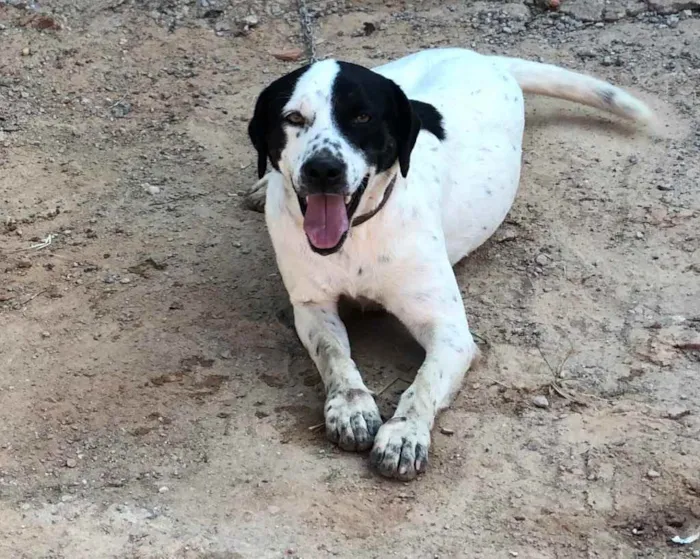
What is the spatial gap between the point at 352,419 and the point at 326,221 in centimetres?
67

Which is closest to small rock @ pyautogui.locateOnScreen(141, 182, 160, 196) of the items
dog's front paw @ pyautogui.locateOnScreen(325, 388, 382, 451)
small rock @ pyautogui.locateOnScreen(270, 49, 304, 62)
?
small rock @ pyautogui.locateOnScreen(270, 49, 304, 62)

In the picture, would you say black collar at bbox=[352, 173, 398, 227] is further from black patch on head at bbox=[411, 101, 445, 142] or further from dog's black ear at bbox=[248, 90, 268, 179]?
black patch on head at bbox=[411, 101, 445, 142]

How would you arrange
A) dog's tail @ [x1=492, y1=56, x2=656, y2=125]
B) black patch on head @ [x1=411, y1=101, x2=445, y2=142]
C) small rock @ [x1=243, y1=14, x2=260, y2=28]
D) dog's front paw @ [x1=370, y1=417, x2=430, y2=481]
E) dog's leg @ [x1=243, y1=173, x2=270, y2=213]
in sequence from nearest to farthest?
dog's front paw @ [x1=370, y1=417, x2=430, y2=481] → black patch on head @ [x1=411, y1=101, x2=445, y2=142] → dog's leg @ [x1=243, y1=173, x2=270, y2=213] → dog's tail @ [x1=492, y1=56, x2=656, y2=125] → small rock @ [x1=243, y1=14, x2=260, y2=28]

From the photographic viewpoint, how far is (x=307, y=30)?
6.78 m

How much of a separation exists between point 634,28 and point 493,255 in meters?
2.48

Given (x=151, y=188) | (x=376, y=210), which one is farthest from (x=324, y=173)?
(x=151, y=188)

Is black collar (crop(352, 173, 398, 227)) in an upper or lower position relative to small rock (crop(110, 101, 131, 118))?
upper

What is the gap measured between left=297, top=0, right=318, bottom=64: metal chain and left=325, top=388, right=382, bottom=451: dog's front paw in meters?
3.29

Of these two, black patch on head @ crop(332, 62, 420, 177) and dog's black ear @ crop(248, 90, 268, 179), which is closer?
black patch on head @ crop(332, 62, 420, 177)

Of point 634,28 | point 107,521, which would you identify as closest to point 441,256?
point 107,521

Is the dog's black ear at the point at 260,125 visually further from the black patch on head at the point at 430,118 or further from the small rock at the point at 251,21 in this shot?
the small rock at the point at 251,21

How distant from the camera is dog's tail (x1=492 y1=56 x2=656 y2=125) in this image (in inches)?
225

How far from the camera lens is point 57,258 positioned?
4.79m

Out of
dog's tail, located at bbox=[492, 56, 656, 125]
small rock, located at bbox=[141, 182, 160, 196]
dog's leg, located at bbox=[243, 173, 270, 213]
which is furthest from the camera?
dog's tail, located at bbox=[492, 56, 656, 125]
